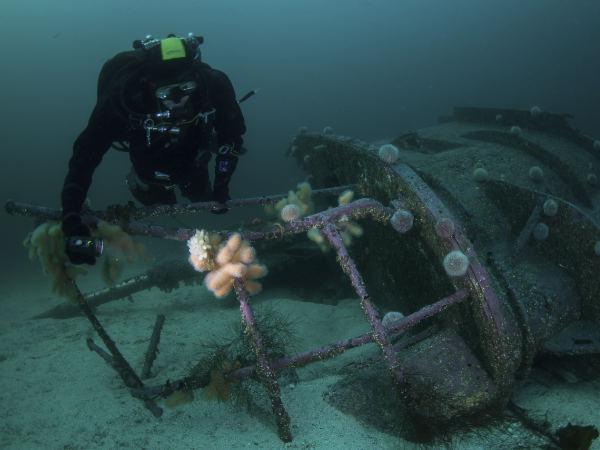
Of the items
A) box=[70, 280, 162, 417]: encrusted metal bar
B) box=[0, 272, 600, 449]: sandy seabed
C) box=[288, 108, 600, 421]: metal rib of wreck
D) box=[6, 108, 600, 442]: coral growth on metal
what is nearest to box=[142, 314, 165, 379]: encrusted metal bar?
box=[0, 272, 600, 449]: sandy seabed

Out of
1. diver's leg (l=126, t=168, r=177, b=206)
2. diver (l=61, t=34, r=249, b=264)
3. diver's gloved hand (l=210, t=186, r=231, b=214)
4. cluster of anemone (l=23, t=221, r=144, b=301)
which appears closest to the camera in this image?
cluster of anemone (l=23, t=221, r=144, b=301)

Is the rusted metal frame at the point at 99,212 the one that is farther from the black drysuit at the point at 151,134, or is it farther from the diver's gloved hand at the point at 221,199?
the black drysuit at the point at 151,134

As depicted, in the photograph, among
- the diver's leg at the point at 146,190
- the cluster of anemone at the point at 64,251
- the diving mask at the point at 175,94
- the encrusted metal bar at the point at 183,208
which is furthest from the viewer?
the diver's leg at the point at 146,190

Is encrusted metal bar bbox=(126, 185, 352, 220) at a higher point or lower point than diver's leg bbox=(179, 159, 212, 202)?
higher

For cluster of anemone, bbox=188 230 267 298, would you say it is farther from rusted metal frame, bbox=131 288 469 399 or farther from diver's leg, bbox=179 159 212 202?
diver's leg, bbox=179 159 212 202

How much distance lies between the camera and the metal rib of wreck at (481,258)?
2.92m

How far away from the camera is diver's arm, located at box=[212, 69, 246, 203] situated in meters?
4.17

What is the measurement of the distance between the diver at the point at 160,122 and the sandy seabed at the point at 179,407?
5.05 feet

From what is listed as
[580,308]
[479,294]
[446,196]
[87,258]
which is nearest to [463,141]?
[446,196]

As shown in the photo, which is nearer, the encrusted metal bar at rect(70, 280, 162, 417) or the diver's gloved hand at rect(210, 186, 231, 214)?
the encrusted metal bar at rect(70, 280, 162, 417)

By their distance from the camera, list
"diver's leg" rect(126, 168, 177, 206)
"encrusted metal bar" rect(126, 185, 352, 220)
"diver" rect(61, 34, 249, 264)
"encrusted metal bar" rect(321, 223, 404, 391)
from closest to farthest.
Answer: "encrusted metal bar" rect(321, 223, 404, 391)
"diver" rect(61, 34, 249, 264)
"encrusted metal bar" rect(126, 185, 352, 220)
"diver's leg" rect(126, 168, 177, 206)

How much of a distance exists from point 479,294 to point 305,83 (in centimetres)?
6641

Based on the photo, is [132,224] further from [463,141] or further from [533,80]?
[533,80]

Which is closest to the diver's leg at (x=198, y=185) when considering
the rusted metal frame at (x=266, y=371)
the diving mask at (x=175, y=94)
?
the diving mask at (x=175, y=94)
